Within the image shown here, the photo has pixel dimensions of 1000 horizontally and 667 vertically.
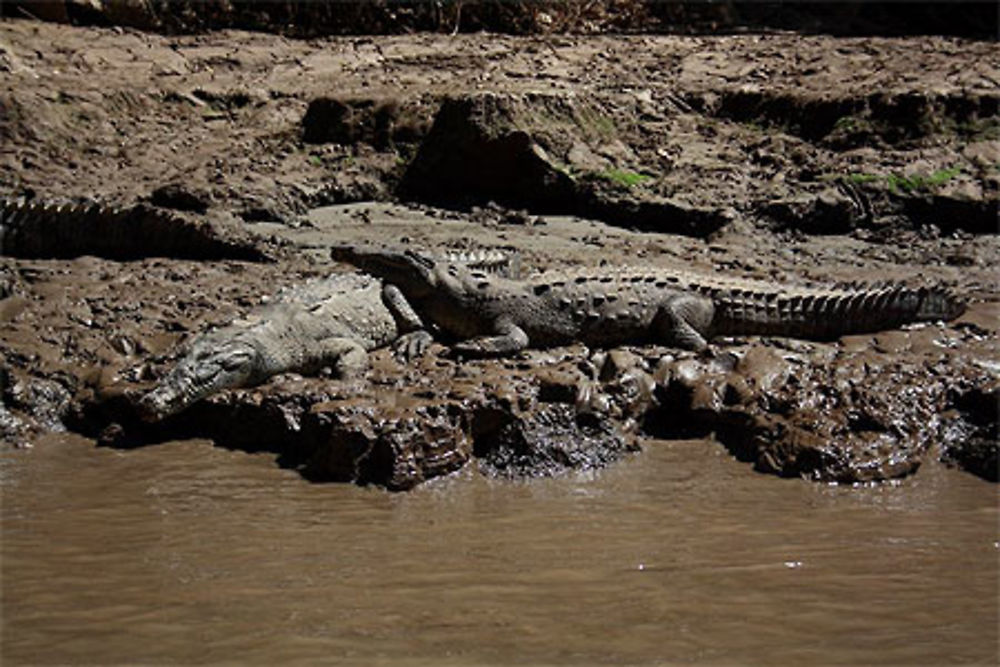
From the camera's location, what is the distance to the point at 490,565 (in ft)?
13.3

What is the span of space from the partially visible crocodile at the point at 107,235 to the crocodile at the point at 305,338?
1464 mm

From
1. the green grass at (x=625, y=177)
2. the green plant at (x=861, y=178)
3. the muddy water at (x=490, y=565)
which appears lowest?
the muddy water at (x=490, y=565)

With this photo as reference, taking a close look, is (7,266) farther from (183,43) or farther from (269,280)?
(183,43)

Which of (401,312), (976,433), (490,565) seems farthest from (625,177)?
(490,565)

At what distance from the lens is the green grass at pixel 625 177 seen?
9.07m

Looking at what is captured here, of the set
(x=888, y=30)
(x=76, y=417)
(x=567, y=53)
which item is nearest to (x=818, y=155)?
(x=567, y=53)

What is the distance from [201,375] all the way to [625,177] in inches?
179

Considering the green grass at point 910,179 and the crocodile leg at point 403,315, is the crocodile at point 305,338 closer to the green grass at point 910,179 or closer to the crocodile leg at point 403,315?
the crocodile leg at point 403,315

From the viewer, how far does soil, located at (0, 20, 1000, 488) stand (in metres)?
5.39

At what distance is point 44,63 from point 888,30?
9284 mm

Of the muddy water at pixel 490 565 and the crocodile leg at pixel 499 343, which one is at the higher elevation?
the crocodile leg at pixel 499 343

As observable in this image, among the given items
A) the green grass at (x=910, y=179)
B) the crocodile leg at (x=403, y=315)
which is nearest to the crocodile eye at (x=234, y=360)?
the crocodile leg at (x=403, y=315)

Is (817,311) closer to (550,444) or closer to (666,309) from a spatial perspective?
(666,309)

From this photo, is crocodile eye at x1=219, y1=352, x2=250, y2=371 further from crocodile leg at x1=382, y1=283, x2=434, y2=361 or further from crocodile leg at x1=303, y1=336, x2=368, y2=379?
crocodile leg at x1=382, y1=283, x2=434, y2=361
